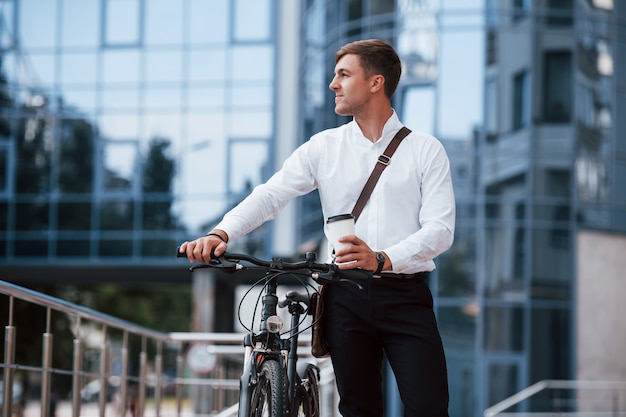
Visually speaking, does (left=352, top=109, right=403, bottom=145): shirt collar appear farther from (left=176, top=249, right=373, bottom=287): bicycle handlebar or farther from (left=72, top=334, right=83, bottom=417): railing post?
(left=72, top=334, right=83, bottom=417): railing post

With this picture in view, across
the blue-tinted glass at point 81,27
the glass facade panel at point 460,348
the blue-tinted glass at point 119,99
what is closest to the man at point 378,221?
the glass facade panel at point 460,348

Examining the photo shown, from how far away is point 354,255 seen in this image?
3.93 metres

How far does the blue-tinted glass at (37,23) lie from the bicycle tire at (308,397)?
27432 millimetres

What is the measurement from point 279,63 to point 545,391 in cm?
1112

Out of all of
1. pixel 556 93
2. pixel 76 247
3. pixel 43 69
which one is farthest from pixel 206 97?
pixel 556 93

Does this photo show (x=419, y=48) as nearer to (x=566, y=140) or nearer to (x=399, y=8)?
(x=399, y=8)

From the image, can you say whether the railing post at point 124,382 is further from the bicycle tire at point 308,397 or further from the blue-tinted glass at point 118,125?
the blue-tinted glass at point 118,125

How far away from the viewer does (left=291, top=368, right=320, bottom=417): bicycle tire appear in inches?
169

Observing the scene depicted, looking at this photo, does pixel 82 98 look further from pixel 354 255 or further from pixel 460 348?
pixel 354 255

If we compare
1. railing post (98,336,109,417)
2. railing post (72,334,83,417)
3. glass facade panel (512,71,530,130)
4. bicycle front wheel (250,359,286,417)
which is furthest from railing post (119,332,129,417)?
glass facade panel (512,71,530,130)

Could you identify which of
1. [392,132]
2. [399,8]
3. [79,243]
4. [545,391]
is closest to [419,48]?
[399,8]

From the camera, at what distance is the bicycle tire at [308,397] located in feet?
14.1

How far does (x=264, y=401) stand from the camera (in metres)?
4.04

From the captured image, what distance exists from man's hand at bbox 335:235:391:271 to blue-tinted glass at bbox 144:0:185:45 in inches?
1052
